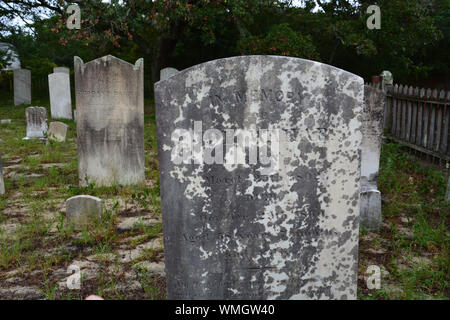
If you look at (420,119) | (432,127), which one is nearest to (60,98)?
(420,119)

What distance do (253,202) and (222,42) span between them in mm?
14866

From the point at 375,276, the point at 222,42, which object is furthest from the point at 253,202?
the point at 222,42

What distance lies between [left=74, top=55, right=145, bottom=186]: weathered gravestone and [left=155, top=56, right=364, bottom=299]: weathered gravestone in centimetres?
327

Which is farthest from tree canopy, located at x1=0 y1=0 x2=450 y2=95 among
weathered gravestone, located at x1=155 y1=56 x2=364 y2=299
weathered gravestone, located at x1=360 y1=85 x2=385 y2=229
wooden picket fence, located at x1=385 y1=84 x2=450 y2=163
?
weathered gravestone, located at x1=155 y1=56 x2=364 y2=299

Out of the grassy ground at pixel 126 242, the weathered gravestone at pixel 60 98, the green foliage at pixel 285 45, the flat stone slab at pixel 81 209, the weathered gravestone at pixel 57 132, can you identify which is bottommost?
the grassy ground at pixel 126 242

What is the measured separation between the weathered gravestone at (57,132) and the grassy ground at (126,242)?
2509 millimetres

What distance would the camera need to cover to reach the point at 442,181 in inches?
237

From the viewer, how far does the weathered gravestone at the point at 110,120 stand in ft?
17.8

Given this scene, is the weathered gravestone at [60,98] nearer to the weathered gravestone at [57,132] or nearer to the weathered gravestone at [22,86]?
the weathered gravestone at [57,132]

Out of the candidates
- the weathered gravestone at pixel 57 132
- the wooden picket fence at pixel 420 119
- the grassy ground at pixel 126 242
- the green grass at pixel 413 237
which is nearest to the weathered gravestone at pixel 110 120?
the grassy ground at pixel 126 242

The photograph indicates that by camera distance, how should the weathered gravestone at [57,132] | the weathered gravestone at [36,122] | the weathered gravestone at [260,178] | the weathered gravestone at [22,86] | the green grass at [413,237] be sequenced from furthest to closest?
1. the weathered gravestone at [22,86]
2. the weathered gravestone at [36,122]
3. the weathered gravestone at [57,132]
4. the green grass at [413,237]
5. the weathered gravestone at [260,178]

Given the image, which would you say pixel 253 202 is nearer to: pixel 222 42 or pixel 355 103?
pixel 355 103

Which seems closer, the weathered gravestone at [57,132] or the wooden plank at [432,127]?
the wooden plank at [432,127]

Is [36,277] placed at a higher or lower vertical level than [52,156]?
lower
